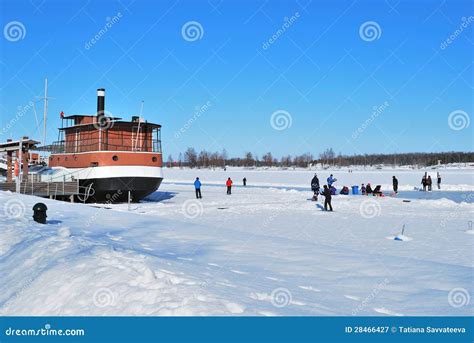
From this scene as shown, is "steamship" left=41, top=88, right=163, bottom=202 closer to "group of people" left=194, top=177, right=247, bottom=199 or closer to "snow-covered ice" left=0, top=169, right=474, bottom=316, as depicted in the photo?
"group of people" left=194, top=177, right=247, bottom=199

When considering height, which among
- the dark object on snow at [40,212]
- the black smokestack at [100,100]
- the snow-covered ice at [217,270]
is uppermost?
the black smokestack at [100,100]

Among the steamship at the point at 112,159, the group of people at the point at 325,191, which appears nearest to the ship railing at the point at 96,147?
the steamship at the point at 112,159

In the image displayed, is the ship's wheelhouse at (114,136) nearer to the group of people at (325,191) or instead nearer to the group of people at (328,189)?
the group of people at (328,189)

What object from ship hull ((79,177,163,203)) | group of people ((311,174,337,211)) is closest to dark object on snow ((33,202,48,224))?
group of people ((311,174,337,211))

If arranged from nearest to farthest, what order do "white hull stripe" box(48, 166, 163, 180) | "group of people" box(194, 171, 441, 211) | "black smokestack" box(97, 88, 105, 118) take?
1. "group of people" box(194, 171, 441, 211)
2. "white hull stripe" box(48, 166, 163, 180)
3. "black smokestack" box(97, 88, 105, 118)

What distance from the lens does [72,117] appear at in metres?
29.1

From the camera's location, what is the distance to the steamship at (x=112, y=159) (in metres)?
25.7

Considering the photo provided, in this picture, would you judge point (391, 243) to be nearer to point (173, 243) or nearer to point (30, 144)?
point (173, 243)

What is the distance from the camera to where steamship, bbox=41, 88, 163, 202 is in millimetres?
25719

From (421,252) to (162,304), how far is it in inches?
296

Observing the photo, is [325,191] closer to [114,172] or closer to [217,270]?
[114,172]

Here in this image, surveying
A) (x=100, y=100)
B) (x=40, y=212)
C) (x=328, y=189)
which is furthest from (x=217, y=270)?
(x=100, y=100)

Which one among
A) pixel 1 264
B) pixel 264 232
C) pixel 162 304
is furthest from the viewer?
pixel 264 232

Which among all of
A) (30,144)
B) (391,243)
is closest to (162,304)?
(391,243)
